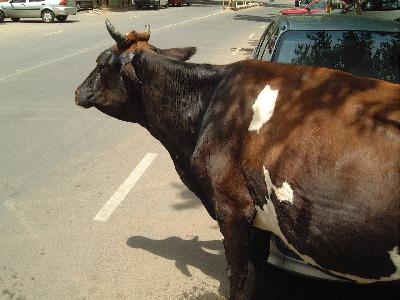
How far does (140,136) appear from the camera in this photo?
7.40 meters

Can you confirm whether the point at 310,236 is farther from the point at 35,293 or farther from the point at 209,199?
the point at 35,293

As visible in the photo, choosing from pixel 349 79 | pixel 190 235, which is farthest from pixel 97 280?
pixel 349 79

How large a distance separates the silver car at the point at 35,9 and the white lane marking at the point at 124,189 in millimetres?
21576

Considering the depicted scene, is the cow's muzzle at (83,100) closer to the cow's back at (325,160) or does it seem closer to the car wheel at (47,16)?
the cow's back at (325,160)

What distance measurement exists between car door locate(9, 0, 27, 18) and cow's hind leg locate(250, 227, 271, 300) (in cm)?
2536

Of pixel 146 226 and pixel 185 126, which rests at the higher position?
pixel 185 126

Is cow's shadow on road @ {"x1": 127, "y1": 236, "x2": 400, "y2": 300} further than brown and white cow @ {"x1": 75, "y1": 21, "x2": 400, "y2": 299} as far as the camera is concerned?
Yes

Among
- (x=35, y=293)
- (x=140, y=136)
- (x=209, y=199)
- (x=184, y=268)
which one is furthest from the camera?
(x=140, y=136)

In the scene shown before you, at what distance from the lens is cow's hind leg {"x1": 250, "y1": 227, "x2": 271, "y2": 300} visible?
3678 millimetres

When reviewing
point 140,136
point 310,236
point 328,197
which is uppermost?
point 328,197

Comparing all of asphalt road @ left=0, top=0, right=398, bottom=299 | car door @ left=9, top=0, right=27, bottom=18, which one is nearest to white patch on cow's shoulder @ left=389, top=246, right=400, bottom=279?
asphalt road @ left=0, top=0, right=398, bottom=299

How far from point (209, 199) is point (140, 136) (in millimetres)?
4393

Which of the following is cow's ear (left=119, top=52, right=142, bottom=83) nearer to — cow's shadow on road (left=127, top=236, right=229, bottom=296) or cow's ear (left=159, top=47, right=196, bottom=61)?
cow's ear (left=159, top=47, right=196, bottom=61)

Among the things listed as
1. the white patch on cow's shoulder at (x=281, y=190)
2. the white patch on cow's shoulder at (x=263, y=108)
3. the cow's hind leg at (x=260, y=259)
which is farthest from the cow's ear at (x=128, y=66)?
the cow's hind leg at (x=260, y=259)
